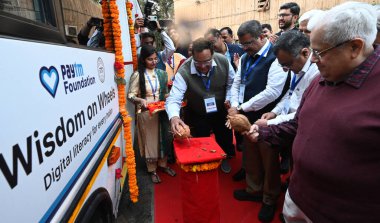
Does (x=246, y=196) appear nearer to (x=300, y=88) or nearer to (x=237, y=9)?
(x=300, y=88)

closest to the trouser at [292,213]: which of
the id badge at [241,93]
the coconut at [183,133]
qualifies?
the coconut at [183,133]

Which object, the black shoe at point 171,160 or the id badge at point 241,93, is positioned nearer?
the id badge at point 241,93

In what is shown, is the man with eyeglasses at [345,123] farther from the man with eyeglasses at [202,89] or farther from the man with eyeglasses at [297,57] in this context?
the man with eyeglasses at [202,89]

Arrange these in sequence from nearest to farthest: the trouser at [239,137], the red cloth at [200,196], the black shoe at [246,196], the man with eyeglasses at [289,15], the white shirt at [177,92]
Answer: the red cloth at [200,196], the white shirt at [177,92], the black shoe at [246,196], the man with eyeglasses at [289,15], the trouser at [239,137]

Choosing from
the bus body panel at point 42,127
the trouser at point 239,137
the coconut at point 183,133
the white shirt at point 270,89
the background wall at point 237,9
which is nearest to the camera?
the bus body panel at point 42,127

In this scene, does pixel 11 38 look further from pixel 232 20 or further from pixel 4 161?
pixel 232 20

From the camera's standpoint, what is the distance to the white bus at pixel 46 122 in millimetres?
741

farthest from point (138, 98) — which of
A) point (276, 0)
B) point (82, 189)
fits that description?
point (276, 0)

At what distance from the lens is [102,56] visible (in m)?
1.86

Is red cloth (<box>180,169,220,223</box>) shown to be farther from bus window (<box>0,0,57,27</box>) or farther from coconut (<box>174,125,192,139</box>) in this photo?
bus window (<box>0,0,57,27</box>)

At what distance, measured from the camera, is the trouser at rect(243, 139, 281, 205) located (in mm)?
2445

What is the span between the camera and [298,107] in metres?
1.67

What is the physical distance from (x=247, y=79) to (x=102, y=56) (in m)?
1.51

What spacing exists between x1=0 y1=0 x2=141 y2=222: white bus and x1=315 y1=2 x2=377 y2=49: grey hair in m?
1.19
